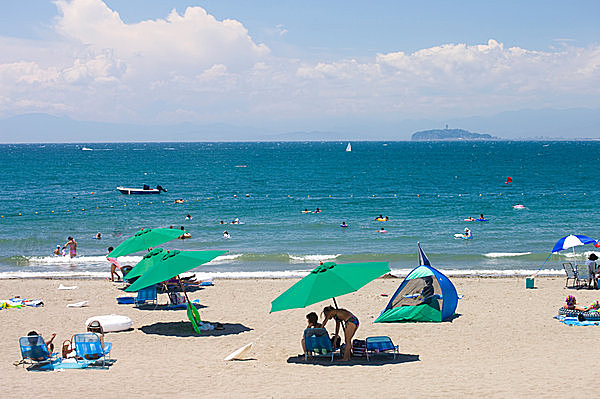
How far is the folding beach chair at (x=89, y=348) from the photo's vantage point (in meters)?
11.8

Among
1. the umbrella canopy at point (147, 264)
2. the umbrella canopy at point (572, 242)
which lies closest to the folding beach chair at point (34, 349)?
the umbrella canopy at point (147, 264)

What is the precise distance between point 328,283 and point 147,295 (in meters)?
7.88

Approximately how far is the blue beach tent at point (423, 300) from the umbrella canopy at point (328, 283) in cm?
378

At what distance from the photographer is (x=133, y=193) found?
58656 millimetres

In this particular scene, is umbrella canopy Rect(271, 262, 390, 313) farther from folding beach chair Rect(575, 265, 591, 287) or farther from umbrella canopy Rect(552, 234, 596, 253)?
folding beach chair Rect(575, 265, 591, 287)

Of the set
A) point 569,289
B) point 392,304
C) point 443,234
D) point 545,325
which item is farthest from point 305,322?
point 443,234

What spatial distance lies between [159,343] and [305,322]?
3775 mm

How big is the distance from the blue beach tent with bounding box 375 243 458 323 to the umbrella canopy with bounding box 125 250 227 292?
474 cm

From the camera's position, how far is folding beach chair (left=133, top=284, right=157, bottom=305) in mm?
17672

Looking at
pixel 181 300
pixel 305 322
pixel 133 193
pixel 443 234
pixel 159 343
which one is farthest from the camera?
pixel 133 193

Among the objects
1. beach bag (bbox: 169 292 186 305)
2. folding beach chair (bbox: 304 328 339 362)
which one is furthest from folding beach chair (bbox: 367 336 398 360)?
beach bag (bbox: 169 292 186 305)

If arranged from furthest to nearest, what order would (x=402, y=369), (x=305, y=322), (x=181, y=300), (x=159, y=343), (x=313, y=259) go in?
(x=313, y=259)
(x=181, y=300)
(x=305, y=322)
(x=159, y=343)
(x=402, y=369)

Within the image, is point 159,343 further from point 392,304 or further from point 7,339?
point 392,304

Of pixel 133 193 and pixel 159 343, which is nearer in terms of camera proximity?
pixel 159 343
